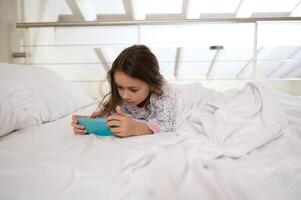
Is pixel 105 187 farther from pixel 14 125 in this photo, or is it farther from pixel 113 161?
pixel 14 125

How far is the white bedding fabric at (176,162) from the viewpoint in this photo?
0.35 m

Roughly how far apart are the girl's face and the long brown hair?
0.04 feet

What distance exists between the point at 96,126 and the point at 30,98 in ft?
0.97

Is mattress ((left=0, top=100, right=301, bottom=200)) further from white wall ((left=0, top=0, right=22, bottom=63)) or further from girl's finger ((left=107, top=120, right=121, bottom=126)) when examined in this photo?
white wall ((left=0, top=0, right=22, bottom=63))

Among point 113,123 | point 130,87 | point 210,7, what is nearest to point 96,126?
point 113,123

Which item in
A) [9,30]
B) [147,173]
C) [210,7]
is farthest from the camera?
[210,7]

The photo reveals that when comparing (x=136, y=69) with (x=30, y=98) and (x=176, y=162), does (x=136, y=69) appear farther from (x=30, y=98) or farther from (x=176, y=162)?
(x=176, y=162)

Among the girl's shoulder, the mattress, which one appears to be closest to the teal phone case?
the mattress

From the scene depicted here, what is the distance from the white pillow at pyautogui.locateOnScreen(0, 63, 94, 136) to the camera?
0.70 metres

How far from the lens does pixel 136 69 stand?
2.70 ft

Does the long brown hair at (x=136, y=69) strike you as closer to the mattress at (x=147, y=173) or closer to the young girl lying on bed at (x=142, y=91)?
the young girl lying on bed at (x=142, y=91)

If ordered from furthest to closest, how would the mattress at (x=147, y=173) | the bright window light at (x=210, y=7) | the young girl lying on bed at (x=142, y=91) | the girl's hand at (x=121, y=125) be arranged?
1. the bright window light at (x=210, y=7)
2. the young girl lying on bed at (x=142, y=91)
3. the girl's hand at (x=121, y=125)
4. the mattress at (x=147, y=173)

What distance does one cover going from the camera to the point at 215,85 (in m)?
3.47

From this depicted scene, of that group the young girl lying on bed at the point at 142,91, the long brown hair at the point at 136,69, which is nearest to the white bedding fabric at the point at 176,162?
the young girl lying on bed at the point at 142,91
